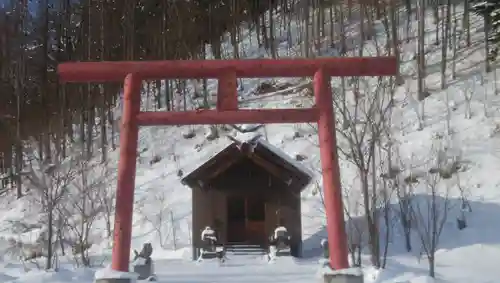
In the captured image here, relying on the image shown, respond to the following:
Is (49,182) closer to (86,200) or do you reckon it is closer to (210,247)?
(86,200)

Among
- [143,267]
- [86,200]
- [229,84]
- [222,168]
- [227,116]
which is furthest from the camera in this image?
[86,200]

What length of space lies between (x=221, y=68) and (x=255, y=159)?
279 inches

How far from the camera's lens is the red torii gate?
9.95m

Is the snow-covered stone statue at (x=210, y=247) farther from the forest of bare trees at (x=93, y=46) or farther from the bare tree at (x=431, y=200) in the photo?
the forest of bare trees at (x=93, y=46)

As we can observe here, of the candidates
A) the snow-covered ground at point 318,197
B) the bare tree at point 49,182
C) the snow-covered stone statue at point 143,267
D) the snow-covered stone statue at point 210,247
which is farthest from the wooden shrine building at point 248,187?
the snow-covered stone statue at point 143,267

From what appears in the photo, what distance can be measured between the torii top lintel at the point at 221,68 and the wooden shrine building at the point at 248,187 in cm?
674

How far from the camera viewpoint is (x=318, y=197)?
21.2 meters

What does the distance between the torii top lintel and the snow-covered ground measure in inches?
151

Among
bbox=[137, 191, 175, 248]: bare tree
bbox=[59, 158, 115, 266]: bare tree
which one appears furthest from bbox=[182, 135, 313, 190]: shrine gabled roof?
bbox=[59, 158, 115, 266]: bare tree

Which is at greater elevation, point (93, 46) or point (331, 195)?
point (93, 46)

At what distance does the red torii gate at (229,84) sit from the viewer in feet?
32.7

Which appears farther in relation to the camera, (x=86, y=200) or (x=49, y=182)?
(x=86, y=200)

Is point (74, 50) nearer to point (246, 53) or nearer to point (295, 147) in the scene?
point (246, 53)

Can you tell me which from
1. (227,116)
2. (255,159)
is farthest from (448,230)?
(227,116)
